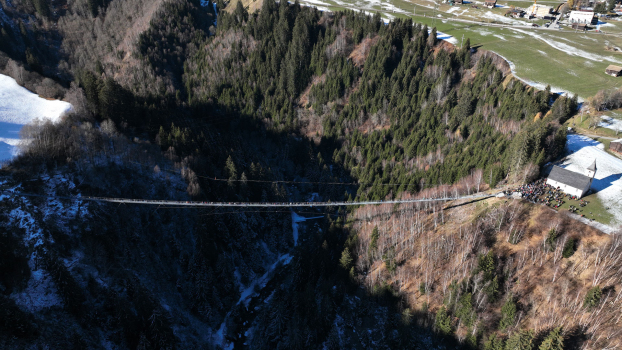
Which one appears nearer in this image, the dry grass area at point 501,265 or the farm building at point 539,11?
the dry grass area at point 501,265

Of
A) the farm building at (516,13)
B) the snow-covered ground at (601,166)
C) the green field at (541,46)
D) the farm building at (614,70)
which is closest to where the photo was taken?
the snow-covered ground at (601,166)

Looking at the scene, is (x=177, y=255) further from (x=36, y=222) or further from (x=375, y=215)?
(x=375, y=215)

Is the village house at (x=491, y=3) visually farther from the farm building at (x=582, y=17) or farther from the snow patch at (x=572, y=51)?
the snow patch at (x=572, y=51)

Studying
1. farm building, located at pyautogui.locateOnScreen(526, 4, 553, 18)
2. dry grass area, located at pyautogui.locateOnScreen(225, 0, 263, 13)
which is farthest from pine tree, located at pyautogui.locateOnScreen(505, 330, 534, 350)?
dry grass area, located at pyautogui.locateOnScreen(225, 0, 263, 13)

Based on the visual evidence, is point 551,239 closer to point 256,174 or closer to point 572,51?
point 256,174

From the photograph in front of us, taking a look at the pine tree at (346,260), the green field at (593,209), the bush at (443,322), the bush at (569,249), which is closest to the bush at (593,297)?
the bush at (569,249)

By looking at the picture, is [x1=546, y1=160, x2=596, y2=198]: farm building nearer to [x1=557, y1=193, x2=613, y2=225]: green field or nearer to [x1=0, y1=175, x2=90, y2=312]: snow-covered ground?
[x1=557, y1=193, x2=613, y2=225]: green field

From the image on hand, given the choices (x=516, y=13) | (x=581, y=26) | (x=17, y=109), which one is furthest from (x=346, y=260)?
(x=516, y=13)
